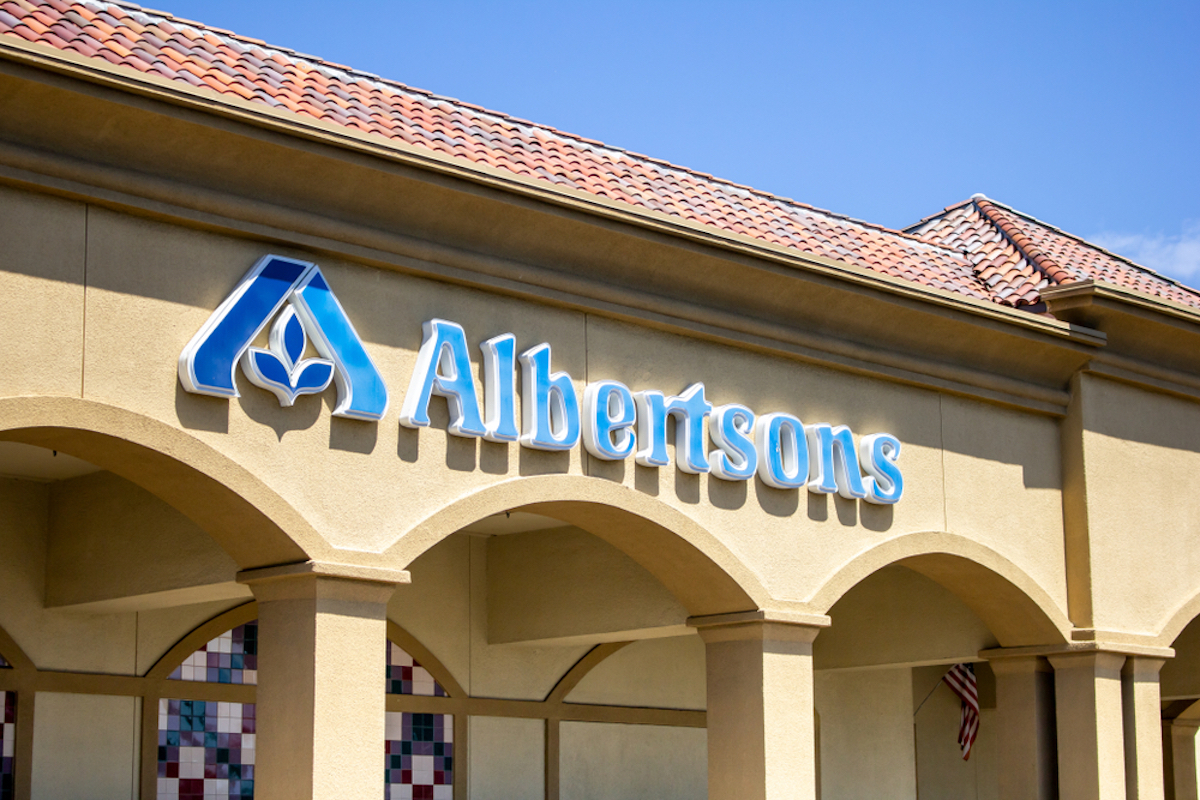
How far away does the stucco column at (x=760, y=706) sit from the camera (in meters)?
14.1

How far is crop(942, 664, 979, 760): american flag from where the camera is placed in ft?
71.7

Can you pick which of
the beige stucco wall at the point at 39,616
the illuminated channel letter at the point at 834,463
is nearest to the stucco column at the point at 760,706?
the illuminated channel letter at the point at 834,463

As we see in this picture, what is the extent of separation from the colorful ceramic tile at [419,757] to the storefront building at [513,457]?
5 centimetres

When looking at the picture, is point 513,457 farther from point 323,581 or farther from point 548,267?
point 323,581

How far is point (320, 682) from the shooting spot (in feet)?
36.6

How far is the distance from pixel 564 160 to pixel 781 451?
12.1ft

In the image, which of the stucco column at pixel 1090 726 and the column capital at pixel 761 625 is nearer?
the column capital at pixel 761 625

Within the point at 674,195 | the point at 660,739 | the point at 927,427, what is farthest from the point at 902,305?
the point at 660,739

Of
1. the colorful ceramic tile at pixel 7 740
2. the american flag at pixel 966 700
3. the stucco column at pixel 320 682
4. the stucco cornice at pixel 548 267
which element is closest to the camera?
the stucco cornice at pixel 548 267

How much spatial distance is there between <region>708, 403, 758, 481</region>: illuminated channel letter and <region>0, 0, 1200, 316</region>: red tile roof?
186 centimetres

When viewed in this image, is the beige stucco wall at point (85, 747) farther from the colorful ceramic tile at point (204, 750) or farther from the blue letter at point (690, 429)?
the blue letter at point (690, 429)

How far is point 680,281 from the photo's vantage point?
14094 mm

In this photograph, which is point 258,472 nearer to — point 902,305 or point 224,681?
point 224,681

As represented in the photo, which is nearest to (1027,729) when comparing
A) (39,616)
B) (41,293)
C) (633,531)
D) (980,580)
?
(980,580)
